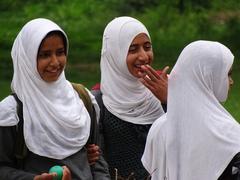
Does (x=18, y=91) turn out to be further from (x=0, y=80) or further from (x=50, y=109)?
(x=0, y=80)

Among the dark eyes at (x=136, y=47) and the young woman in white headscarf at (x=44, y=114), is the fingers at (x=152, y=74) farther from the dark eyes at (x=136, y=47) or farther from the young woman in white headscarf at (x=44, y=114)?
the young woman in white headscarf at (x=44, y=114)

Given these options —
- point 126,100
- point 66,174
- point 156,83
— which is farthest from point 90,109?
point 66,174

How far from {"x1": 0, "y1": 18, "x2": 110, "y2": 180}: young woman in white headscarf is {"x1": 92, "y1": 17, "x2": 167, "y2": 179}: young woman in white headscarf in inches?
19.9

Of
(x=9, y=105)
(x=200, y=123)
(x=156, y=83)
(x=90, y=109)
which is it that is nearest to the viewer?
(x=200, y=123)

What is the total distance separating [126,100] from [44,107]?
35.0 inches

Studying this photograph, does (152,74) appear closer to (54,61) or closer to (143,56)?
(143,56)

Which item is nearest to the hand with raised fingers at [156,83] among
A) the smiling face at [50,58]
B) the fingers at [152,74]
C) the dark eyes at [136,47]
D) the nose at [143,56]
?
the fingers at [152,74]

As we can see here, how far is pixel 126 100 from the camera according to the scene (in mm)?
5133

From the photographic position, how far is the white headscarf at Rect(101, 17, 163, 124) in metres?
5.07

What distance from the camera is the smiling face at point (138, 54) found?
5125mm

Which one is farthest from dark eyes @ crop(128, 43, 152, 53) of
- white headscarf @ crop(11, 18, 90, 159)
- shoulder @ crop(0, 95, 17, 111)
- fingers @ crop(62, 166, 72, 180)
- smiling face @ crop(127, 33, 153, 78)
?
fingers @ crop(62, 166, 72, 180)

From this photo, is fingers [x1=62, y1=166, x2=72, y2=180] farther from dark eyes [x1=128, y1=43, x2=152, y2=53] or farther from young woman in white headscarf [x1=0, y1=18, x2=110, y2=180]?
dark eyes [x1=128, y1=43, x2=152, y2=53]

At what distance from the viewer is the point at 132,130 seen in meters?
5.00

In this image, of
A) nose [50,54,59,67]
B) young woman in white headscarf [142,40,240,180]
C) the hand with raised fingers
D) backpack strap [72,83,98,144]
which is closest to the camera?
young woman in white headscarf [142,40,240,180]
